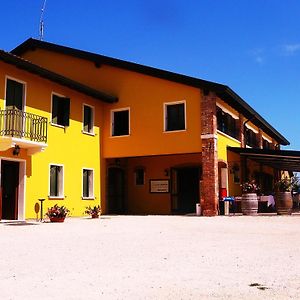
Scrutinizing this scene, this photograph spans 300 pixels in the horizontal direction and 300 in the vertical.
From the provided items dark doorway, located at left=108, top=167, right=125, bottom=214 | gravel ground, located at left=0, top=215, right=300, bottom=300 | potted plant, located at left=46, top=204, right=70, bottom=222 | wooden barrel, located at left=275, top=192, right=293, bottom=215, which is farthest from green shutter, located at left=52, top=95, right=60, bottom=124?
wooden barrel, located at left=275, top=192, right=293, bottom=215

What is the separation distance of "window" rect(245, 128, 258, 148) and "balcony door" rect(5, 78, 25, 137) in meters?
14.4

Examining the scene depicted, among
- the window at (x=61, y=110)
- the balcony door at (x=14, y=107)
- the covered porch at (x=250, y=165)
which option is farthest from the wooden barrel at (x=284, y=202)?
the balcony door at (x=14, y=107)

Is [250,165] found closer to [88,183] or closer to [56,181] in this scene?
[88,183]

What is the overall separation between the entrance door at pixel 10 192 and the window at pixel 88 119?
479 centimetres

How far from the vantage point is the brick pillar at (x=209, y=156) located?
18797 millimetres

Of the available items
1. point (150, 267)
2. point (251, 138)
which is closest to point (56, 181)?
point (150, 267)

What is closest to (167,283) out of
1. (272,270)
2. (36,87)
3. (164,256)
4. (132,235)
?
(272,270)

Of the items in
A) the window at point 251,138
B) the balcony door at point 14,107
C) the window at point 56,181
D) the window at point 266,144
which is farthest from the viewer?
the window at point 266,144

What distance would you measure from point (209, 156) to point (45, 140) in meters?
6.94

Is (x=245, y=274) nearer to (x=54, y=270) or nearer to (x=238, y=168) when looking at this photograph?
(x=54, y=270)

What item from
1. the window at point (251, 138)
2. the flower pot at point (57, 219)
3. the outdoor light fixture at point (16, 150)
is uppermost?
the window at point (251, 138)

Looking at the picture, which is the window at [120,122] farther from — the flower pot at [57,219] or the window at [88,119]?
the flower pot at [57,219]

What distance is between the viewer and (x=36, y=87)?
675 inches

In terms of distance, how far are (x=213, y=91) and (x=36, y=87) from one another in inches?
291
